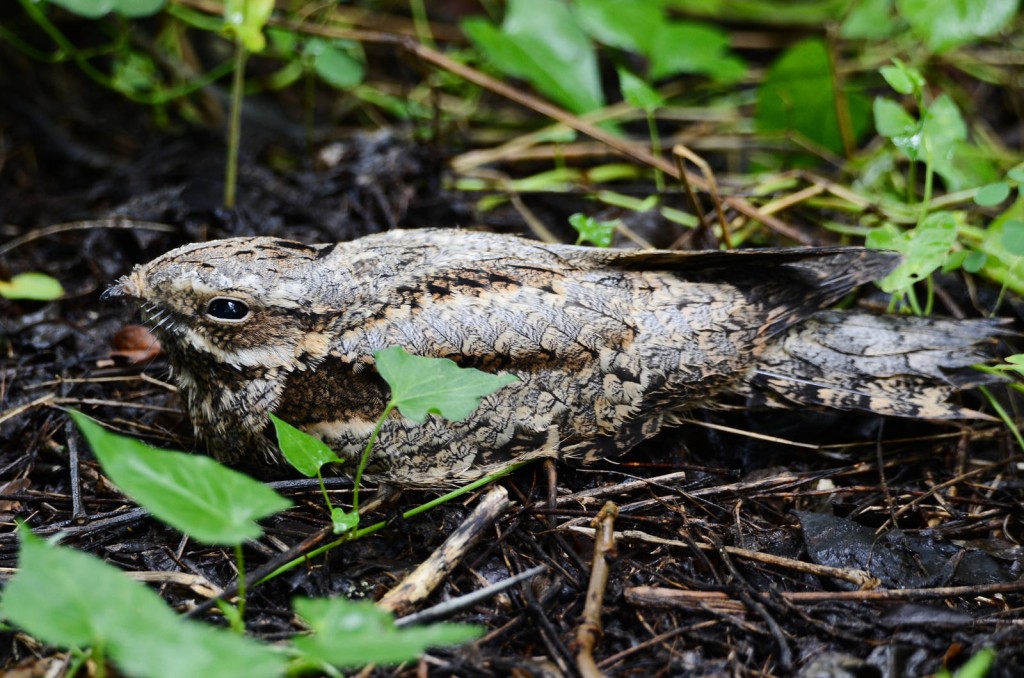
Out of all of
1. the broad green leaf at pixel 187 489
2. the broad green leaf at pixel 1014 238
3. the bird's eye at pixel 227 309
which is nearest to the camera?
the broad green leaf at pixel 187 489

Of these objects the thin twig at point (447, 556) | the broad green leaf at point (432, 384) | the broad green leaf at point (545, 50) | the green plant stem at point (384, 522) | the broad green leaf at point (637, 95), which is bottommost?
the thin twig at point (447, 556)

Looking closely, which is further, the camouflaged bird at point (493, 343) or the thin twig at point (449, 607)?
the camouflaged bird at point (493, 343)

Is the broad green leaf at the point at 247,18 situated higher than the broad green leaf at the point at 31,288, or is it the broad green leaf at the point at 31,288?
the broad green leaf at the point at 247,18

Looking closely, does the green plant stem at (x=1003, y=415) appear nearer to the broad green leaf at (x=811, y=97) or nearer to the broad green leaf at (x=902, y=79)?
the broad green leaf at (x=902, y=79)

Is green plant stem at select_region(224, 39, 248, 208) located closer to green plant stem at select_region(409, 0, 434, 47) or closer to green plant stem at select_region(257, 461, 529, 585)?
green plant stem at select_region(409, 0, 434, 47)

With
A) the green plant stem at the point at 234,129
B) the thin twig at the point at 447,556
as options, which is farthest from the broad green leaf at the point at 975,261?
the green plant stem at the point at 234,129

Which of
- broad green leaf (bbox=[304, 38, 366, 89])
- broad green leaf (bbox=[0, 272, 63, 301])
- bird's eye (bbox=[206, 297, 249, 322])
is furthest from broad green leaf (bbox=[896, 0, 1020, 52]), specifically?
broad green leaf (bbox=[0, 272, 63, 301])
